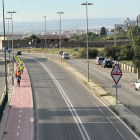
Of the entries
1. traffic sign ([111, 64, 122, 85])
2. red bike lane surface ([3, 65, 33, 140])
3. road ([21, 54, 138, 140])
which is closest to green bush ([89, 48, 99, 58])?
road ([21, 54, 138, 140])

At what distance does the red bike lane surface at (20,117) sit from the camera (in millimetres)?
15219

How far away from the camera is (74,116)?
19.2 metres

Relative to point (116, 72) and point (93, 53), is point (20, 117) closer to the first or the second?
point (116, 72)

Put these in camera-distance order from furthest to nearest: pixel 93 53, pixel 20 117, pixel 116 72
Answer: pixel 93 53 → pixel 116 72 → pixel 20 117

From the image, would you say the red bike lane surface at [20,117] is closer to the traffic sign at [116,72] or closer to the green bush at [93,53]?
the traffic sign at [116,72]

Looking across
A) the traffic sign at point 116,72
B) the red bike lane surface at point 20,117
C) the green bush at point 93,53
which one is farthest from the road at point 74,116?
the green bush at point 93,53

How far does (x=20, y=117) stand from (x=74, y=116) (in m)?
3.53

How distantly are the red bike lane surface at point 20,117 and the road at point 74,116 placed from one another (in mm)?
609

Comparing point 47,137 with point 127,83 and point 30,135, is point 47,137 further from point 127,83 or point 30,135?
point 127,83

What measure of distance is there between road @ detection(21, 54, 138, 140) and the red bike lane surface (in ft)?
2.00

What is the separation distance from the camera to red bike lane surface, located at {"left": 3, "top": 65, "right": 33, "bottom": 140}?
15.2 m

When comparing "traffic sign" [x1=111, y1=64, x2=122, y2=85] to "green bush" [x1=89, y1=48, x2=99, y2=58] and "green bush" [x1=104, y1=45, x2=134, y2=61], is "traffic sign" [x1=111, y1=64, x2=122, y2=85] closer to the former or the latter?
"green bush" [x1=104, y1=45, x2=134, y2=61]

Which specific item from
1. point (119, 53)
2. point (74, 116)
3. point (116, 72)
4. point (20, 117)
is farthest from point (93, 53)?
point (20, 117)

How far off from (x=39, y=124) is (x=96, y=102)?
7.38 metres
